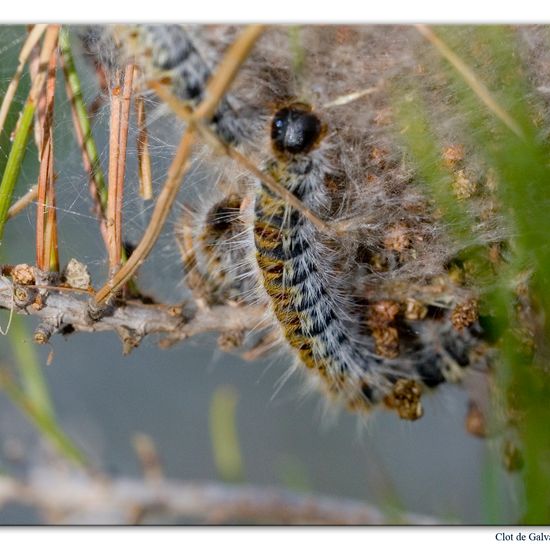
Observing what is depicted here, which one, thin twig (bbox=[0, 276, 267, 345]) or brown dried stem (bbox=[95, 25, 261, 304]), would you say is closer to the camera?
brown dried stem (bbox=[95, 25, 261, 304])

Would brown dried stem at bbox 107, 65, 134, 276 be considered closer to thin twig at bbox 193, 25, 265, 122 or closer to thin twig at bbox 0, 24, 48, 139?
thin twig at bbox 0, 24, 48, 139

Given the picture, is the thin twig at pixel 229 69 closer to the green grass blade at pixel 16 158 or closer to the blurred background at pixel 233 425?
the green grass blade at pixel 16 158

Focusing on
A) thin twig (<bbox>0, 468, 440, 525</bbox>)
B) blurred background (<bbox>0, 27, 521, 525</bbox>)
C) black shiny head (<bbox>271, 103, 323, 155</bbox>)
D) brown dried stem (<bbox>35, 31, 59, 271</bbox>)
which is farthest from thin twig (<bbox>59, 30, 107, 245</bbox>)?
thin twig (<bbox>0, 468, 440, 525</bbox>)

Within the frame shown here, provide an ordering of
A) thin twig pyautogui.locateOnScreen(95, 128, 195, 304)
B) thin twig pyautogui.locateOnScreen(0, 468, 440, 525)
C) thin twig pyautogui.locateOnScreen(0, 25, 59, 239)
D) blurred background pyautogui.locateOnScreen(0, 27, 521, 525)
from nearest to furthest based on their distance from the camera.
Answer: thin twig pyautogui.locateOnScreen(95, 128, 195, 304) < thin twig pyautogui.locateOnScreen(0, 25, 59, 239) < thin twig pyautogui.locateOnScreen(0, 468, 440, 525) < blurred background pyautogui.locateOnScreen(0, 27, 521, 525)

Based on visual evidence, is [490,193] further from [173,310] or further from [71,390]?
[71,390]

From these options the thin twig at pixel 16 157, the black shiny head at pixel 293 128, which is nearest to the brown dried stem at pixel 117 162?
the thin twig at pixel 16 157

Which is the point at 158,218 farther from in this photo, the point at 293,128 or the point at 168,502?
the point at 168,502

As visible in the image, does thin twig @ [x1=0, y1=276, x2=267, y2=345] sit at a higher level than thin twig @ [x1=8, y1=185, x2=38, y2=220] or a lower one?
lower

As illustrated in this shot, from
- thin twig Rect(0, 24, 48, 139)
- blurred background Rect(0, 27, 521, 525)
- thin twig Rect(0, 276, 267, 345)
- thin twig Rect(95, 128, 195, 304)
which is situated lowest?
blurred background Rect(0, 27, 521, 525)
